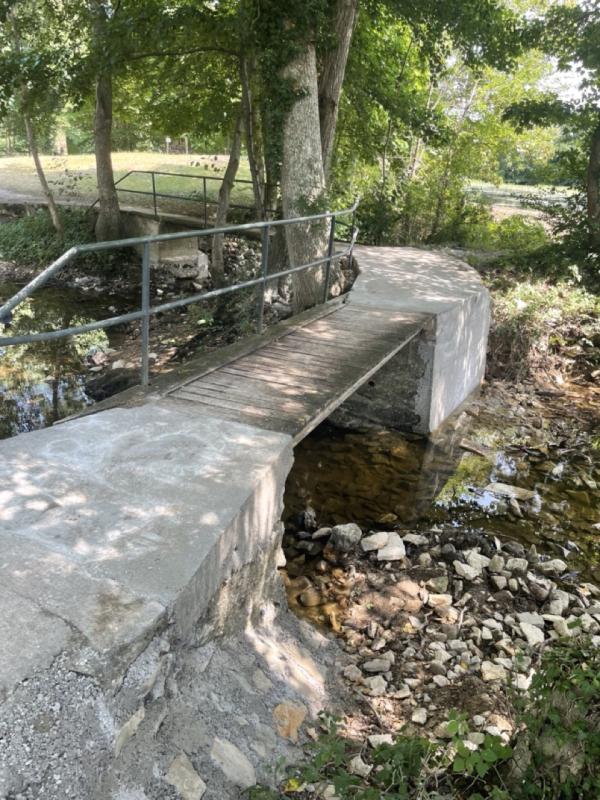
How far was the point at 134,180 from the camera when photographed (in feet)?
73.6

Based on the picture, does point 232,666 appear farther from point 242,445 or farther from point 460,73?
point 460,73

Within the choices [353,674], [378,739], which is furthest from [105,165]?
[378,739]

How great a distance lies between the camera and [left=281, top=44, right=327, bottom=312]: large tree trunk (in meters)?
8.05

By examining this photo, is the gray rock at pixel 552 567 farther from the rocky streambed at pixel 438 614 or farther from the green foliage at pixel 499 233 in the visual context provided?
the green foliage at pixel 499 233

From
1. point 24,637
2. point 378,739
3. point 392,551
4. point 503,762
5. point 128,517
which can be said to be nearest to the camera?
point 24,637

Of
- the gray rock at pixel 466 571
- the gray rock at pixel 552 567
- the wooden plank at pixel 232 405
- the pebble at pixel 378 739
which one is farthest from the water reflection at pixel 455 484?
the pebble at pixel 378 739

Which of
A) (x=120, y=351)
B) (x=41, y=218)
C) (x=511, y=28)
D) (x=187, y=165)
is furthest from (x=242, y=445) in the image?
(x=187, y=165)

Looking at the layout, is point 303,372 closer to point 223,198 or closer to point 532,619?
point 532,619

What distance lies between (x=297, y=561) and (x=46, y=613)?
3191 millimetres

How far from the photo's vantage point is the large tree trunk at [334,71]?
8562 mm

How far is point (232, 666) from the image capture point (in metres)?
3.13

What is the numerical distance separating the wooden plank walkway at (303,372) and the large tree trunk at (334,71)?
9.78ft

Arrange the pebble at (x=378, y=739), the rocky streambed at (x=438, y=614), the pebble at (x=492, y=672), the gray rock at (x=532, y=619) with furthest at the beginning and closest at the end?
the gray rock at (x=532, y=619)
the pebble at (x=492, y=672)
the rocky streambed at (x=438, y=614)
the pebble at (x=378, y=739)

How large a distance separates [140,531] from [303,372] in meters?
2.95
